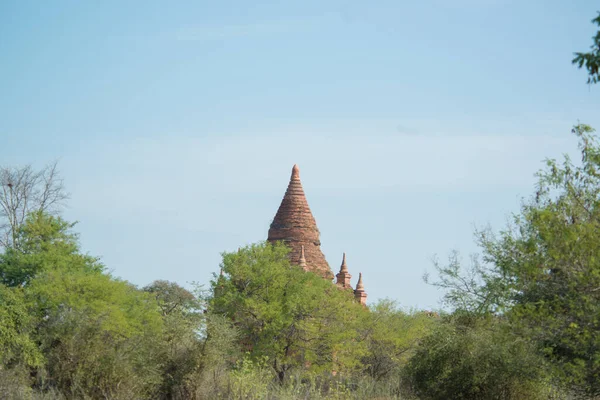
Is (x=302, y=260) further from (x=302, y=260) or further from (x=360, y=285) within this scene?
(x=360, y=285)

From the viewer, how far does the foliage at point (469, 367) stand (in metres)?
23.2

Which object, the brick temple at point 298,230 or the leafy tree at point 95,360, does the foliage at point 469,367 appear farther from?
the brick temple at point 298,230

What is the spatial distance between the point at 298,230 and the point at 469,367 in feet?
80.5

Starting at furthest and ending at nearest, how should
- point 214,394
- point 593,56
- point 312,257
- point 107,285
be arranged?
1. point 312,257
2. point 107,285
3. point 214,394
4. point 593,56

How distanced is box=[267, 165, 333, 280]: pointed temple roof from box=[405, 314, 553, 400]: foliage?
2135 centimetres

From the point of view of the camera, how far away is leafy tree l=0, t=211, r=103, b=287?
35.2m

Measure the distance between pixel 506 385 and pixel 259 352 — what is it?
1544cm

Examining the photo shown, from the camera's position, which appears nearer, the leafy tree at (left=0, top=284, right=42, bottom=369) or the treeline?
the treeline

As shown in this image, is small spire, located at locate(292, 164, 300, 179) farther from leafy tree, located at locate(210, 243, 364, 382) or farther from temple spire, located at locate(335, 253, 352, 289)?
leafy tree, located at locate(210, 243, 364, 382)

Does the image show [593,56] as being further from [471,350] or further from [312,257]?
[312,257]

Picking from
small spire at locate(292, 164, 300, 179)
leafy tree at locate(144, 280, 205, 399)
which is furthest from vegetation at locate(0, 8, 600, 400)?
small spire at locate(292, 164, 300, 179)

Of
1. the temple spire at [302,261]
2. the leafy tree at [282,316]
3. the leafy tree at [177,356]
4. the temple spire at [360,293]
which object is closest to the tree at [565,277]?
the leafy tree at [177,356]

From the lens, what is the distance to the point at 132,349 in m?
25.1

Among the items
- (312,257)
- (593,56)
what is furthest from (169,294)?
(593,56)
